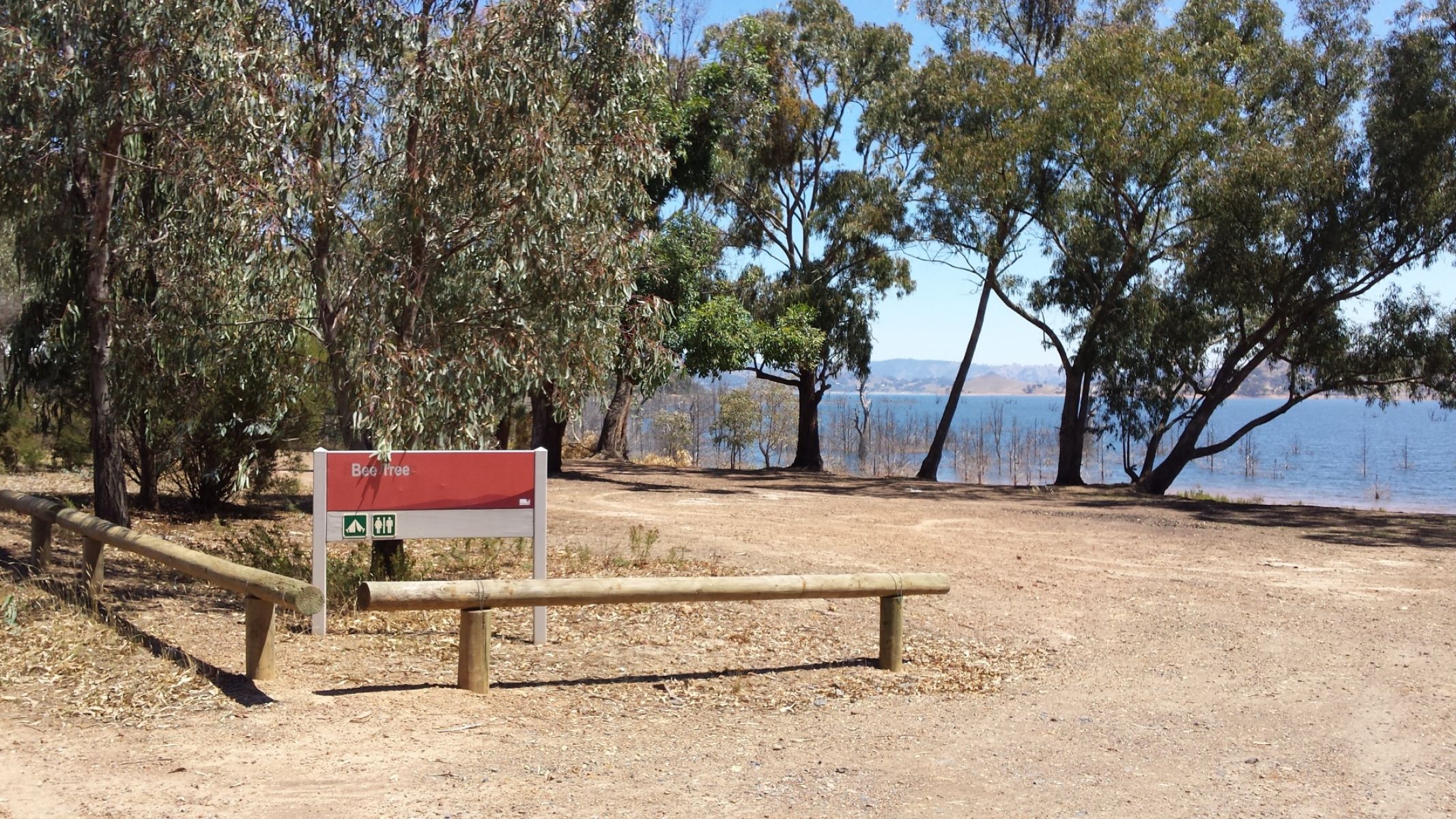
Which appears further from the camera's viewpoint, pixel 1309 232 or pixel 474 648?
pixel 1309 232

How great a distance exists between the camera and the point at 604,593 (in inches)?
285

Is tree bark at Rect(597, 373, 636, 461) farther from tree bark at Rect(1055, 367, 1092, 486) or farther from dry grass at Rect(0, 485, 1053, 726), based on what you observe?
dry grass at Rect(0, 485, 1053, 726)

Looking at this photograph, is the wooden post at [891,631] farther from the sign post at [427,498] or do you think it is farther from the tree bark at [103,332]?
the tree bark at [103,332]

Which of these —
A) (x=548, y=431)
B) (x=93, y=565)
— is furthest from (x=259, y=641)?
(x=548, y=431)

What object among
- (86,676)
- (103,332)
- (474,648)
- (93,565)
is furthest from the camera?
(103,332)

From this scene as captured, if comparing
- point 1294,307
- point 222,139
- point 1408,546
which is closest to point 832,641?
point 222,139

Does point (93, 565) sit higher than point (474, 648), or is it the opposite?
point (93, 565)

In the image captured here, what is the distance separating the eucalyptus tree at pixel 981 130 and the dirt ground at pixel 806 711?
1466cm

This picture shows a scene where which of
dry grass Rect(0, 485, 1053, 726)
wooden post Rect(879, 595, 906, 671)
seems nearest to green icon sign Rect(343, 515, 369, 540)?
dry grass Rect(0, 485, 1053, 726)

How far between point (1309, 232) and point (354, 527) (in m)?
20.1

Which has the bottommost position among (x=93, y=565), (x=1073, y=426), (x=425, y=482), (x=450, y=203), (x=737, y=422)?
(x=93, y=565)

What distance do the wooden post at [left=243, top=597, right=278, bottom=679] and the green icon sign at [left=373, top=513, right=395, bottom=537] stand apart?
1.09 m

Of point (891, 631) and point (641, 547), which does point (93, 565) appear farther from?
point (641, 547)

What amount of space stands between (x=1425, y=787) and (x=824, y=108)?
1082 inches
